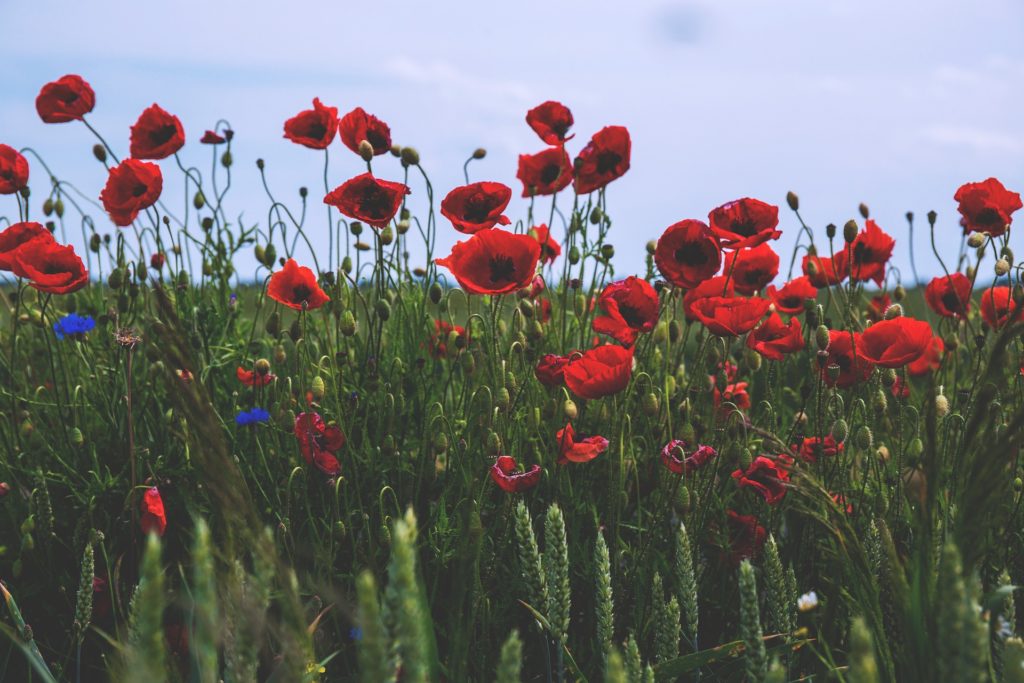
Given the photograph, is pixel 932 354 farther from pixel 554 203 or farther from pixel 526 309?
pixel 526 309

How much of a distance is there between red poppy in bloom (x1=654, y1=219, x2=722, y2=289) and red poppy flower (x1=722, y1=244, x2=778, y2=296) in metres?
0.45

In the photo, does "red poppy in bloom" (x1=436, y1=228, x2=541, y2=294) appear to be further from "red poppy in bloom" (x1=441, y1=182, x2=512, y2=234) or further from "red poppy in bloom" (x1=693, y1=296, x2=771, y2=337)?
"red poppy in bloom" (x1=693, y1=296, x2=771, y2=337)

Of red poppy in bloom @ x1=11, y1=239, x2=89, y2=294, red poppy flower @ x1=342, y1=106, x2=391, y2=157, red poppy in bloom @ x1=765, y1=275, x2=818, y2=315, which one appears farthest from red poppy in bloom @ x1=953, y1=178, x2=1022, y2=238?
red poppy in bloom @ x1=11, y1=239, x2=89, y2=294

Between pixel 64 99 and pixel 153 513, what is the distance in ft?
5.68

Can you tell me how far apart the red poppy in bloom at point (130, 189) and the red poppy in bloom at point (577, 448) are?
4.43 ft

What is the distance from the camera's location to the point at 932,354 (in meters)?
3.41

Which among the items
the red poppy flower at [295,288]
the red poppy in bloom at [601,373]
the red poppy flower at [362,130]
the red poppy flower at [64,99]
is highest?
the red poppy flower at [64,99]

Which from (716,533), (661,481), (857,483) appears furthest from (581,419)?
(857,483)

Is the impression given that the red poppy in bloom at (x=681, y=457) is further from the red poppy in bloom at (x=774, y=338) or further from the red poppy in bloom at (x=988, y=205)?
the red poppy in bloom at (x=988, y=205)

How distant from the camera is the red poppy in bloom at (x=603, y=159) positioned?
2633 millimetres

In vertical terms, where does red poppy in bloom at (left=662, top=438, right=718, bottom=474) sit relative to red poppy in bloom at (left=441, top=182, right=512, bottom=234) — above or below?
below

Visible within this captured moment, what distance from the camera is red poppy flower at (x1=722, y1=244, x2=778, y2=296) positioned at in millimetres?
2652

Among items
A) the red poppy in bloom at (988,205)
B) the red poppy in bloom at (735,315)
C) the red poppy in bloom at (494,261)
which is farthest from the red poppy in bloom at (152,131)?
the red poppy in bloom at (988,205)

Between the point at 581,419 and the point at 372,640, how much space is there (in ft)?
5.04
